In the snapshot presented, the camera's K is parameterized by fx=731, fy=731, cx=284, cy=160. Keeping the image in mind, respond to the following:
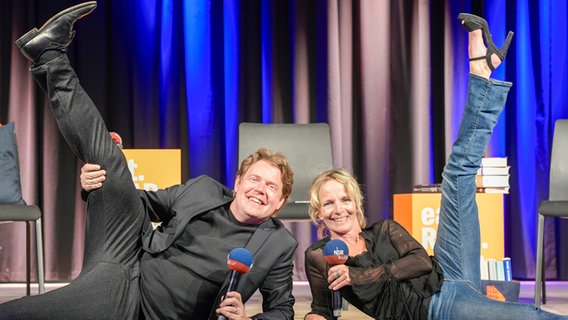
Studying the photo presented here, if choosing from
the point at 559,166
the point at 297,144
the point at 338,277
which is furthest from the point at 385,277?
the point at 559,166

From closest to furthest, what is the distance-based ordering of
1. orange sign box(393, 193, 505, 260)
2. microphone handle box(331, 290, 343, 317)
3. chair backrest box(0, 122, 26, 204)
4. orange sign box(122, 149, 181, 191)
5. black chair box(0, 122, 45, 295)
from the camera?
microphone handle box(331, 290, 343, 317)
black chair box(0, 122, 45, 295)
chair backrest box(0, 122, 26, 204)
orange sign box(122, 149, 181, 191)
orange sign box(393, 193, 505, 260)

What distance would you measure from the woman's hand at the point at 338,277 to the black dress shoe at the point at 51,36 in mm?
1166

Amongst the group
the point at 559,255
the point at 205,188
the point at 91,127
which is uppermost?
the point at 91,127

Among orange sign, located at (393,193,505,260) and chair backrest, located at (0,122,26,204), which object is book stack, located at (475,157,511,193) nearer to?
orange sign, located at (393,193,505,260)

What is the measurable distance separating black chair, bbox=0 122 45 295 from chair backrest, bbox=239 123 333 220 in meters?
1.32

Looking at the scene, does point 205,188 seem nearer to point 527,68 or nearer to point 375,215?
point 375,215

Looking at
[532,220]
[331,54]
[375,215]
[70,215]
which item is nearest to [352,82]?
[331,54]

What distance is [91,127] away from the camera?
8.20 feet

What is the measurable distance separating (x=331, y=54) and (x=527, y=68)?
148 cm

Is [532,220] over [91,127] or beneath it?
beneath

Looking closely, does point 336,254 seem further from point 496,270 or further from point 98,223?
point 496,270

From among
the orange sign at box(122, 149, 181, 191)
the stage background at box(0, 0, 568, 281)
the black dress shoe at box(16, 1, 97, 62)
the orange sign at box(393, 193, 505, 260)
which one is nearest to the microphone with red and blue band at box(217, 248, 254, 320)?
the black dress shoe at box(16, 1, 97, 62)

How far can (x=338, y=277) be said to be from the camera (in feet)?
7.80

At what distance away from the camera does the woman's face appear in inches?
106
